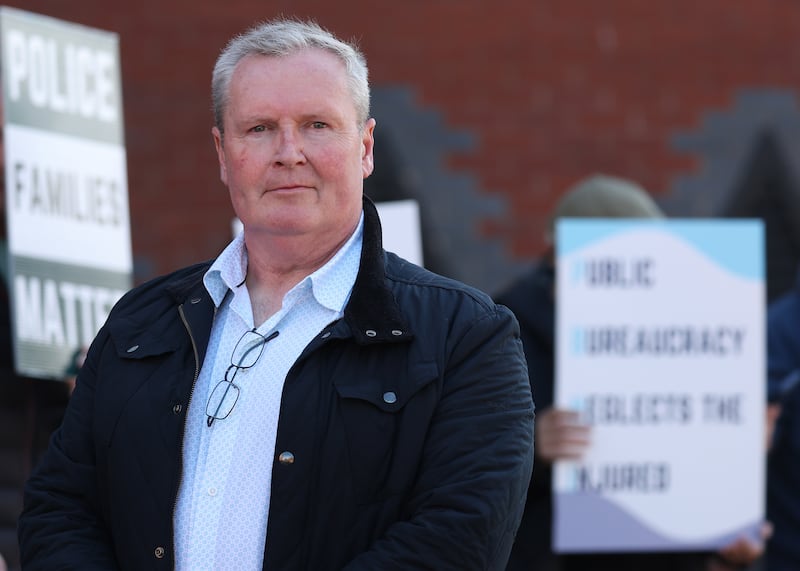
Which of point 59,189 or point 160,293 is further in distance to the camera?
point 59,189

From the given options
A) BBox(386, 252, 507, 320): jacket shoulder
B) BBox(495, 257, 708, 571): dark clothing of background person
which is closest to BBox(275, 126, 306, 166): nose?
BBox(386, 252, 507, 320): jacket shoulder

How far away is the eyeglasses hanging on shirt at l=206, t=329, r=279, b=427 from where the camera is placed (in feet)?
7.36

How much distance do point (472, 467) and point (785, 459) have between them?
8.60 feet

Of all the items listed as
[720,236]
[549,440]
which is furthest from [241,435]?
[720,236]

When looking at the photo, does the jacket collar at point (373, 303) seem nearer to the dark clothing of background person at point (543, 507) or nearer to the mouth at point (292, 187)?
the mouth at point (292, 187)

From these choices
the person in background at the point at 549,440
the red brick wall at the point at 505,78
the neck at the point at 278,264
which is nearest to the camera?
the neck at the point at 278,264

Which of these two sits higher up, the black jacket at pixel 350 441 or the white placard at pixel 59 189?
the white placard at pixel 59 189

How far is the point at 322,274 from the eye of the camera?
7.57 feet

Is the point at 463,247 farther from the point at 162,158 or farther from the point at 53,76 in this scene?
the point at 53,76

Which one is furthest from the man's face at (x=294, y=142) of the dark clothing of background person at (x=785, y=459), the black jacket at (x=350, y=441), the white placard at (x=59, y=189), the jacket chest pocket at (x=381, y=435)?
the dark clothing of background person at (x=785, y=459)

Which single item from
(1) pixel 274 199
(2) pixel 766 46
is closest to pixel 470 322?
(1) pixel 274 199

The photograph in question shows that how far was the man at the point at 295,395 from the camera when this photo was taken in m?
2.13

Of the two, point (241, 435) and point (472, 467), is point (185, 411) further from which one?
point (472, 467)

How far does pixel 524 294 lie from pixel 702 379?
0.55m
